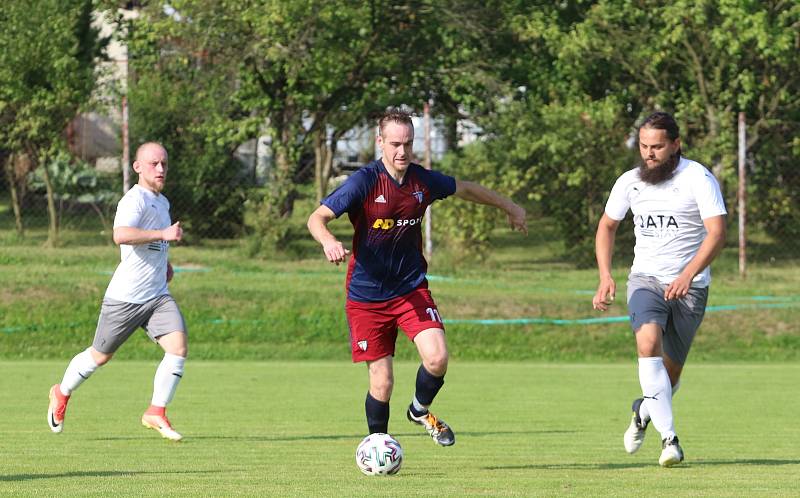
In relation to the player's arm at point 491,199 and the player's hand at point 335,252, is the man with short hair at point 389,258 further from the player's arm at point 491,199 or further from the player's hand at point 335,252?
the player's hand at point 335,252

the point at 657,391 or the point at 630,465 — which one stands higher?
the point at 657,391

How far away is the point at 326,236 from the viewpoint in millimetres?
7824

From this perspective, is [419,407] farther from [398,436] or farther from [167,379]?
[167,379]

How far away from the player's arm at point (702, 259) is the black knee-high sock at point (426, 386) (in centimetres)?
151

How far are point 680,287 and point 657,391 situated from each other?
690 millimetres

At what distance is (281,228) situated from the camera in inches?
1001

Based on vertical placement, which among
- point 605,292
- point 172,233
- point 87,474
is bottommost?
point 87,474

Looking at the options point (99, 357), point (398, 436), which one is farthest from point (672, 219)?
point (99, 357)

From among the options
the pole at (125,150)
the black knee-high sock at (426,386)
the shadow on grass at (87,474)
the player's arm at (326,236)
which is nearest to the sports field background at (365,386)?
the shadow on grass at (87,474)

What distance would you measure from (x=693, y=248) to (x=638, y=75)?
19293 millimetres

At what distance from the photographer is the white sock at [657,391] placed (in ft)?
28.5

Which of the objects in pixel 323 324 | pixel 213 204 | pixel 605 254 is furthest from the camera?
pixel 213 204

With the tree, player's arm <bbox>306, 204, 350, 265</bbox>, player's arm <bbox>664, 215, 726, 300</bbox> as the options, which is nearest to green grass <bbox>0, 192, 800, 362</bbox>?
the tree

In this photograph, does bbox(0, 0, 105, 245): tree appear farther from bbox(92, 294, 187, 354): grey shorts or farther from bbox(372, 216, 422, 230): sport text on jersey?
bbox(372, 216, 422, 230): sport text on jersey
